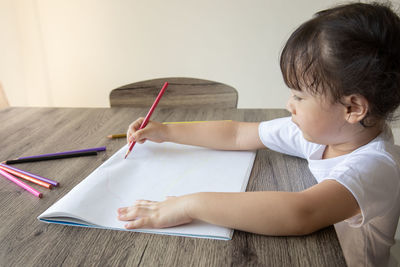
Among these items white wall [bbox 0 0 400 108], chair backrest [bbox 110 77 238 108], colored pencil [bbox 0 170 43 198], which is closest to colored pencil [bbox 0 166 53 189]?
colored pencil [bbox 0 170 43 198]

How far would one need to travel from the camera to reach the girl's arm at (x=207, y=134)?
0.79m

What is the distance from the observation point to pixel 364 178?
56 centimetres

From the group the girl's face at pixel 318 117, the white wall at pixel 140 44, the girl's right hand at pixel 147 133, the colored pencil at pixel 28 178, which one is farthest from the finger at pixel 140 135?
the white wall at pixel 140 44

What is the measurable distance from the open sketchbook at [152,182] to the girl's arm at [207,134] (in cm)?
2

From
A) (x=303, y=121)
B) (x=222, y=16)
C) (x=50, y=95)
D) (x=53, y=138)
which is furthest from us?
(x=50, y=95)

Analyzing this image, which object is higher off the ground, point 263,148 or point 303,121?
point 303,121

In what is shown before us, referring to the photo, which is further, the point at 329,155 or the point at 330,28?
the point at 329,155

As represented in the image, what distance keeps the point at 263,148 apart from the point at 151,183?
27cm

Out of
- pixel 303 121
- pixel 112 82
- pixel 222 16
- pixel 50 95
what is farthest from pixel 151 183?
pixel 50 95

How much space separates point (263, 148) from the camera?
2.60 ft

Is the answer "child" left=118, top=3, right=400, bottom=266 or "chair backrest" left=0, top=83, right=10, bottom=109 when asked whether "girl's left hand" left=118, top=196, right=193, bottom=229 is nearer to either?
"child" left=118, top=3, right=400, bottom=266

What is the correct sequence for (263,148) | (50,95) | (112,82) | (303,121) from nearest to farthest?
1. (303,121)
2. (263,148)
3. (112,82)
4. (50,95)

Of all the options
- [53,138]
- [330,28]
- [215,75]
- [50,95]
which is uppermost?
[330,28]

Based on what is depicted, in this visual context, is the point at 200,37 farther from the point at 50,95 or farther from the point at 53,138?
the point at 53,138
